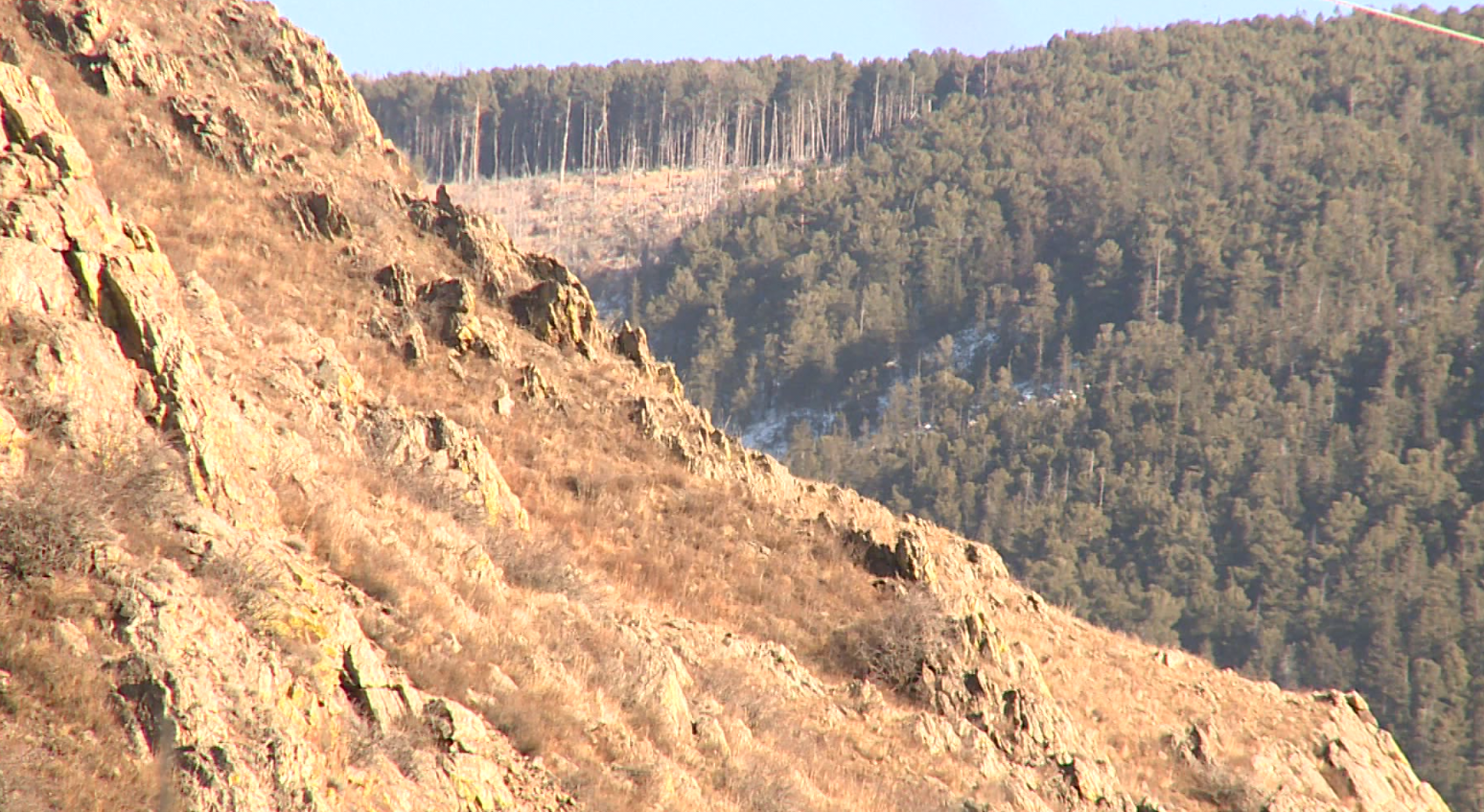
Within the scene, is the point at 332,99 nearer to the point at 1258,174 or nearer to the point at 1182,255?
the point at 1182,255

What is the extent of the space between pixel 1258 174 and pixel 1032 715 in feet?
381

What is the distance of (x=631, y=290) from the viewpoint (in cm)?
12656

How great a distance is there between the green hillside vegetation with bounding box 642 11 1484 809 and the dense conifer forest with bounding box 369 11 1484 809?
29cm

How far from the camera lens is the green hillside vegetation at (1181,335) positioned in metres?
79.5

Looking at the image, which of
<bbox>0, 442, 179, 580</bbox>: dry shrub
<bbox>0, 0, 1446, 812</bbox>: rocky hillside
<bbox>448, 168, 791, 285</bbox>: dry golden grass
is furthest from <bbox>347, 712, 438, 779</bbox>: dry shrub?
<bbox>448, 168, 791, 285</bbox>: dry golden grass

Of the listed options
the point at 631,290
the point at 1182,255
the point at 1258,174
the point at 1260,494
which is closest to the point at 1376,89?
the point at 1258,174

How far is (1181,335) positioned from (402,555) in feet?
336

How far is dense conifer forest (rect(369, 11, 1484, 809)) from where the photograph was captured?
7969cm

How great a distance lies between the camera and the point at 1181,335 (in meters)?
104

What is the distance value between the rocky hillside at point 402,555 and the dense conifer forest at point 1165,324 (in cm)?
5988

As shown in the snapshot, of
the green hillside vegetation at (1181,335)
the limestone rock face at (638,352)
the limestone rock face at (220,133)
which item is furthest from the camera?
the green hillside vegetation at (1181,335)

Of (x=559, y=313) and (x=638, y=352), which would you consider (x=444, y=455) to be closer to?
(x=559, y=313)

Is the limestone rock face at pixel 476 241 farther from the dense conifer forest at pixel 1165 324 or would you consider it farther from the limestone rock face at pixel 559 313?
the dense conifer forest at pixel 1165 324

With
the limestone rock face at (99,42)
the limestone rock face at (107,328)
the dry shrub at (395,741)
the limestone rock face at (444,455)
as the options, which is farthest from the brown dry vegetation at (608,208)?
the dry shrub at (395,741)
